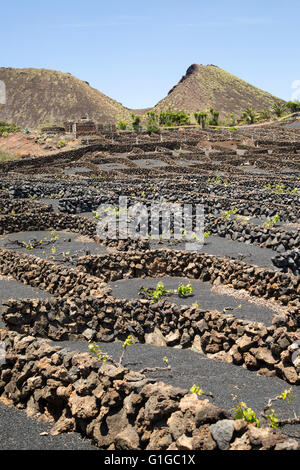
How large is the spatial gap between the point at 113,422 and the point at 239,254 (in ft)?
34.5

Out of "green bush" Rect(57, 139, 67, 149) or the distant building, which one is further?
the distant building

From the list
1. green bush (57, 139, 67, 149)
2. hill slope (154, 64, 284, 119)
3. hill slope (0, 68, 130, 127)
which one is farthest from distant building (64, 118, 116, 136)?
hill slope (154, 64, 284, 119)

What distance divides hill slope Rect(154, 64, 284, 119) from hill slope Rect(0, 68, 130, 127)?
23.5m

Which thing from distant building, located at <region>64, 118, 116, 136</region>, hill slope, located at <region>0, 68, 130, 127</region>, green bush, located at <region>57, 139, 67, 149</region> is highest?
hill slope, located at <region>0, 68, 130, 127</region>

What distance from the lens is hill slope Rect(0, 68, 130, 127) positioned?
13038 cm

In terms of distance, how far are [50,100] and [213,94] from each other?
62.4 meters

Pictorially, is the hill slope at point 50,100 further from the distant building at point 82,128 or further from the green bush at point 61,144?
the green bush at point 61,144

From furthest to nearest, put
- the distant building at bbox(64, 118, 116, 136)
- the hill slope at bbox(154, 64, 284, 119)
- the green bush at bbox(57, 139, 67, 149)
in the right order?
the hill slope at bbox(154, 64, 284, 119), the distant building at bbox(64, 118, 116, 136), the green bush at bbox(57, 139, 67, 149)

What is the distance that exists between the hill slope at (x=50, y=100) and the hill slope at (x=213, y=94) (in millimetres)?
23495

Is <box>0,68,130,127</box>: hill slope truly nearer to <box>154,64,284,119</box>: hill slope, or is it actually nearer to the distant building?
<box>154,64,284,119</box>: hill slope

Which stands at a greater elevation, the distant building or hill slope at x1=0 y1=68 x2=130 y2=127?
hill slope at x1=0 y1=68 x2=130 y2=127

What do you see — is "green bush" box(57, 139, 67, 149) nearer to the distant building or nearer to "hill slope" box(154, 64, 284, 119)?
the distant building

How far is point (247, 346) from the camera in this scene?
8.52 metres

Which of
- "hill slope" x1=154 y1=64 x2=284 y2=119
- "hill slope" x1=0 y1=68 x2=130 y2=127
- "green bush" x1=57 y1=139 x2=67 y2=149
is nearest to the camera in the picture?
"green bush" x1=57 y1=139 x2=67 y2=149
